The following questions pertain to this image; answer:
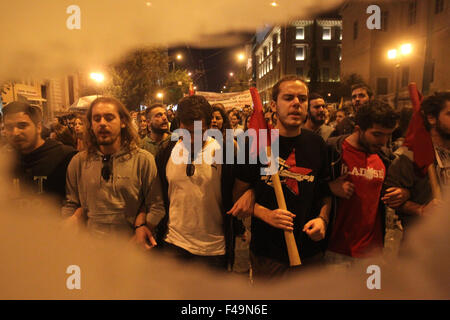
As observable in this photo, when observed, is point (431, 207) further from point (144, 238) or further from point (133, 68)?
point (133, 68)

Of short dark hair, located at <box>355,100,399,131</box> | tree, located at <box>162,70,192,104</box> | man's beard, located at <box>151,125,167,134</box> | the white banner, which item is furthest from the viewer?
the white banner

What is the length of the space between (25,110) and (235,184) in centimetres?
116

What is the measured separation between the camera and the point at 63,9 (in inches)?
44.4

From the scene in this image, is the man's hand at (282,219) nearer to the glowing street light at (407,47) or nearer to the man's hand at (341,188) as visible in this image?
the man's hand at (341,188)

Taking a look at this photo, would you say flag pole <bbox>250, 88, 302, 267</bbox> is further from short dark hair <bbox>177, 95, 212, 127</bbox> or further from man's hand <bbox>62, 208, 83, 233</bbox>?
man's hand <bbox>62, 208, 83, 233</bbox>

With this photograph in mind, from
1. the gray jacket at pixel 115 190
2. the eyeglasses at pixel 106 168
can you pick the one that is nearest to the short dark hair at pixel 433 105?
the gray jacket at pixel 115 190

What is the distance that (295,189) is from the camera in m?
1.70

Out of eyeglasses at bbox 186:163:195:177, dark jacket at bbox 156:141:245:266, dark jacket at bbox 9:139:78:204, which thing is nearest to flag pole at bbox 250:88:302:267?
dark jacket at bbox 156:141:245:266

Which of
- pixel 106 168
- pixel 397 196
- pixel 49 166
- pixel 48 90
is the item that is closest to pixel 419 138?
pixel 397 196

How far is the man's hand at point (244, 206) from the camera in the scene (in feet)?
5.13

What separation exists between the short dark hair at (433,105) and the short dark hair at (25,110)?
203cm

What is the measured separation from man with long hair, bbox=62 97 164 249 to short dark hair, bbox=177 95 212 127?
1.18ft

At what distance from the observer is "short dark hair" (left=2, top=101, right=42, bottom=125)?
4.12 feet
